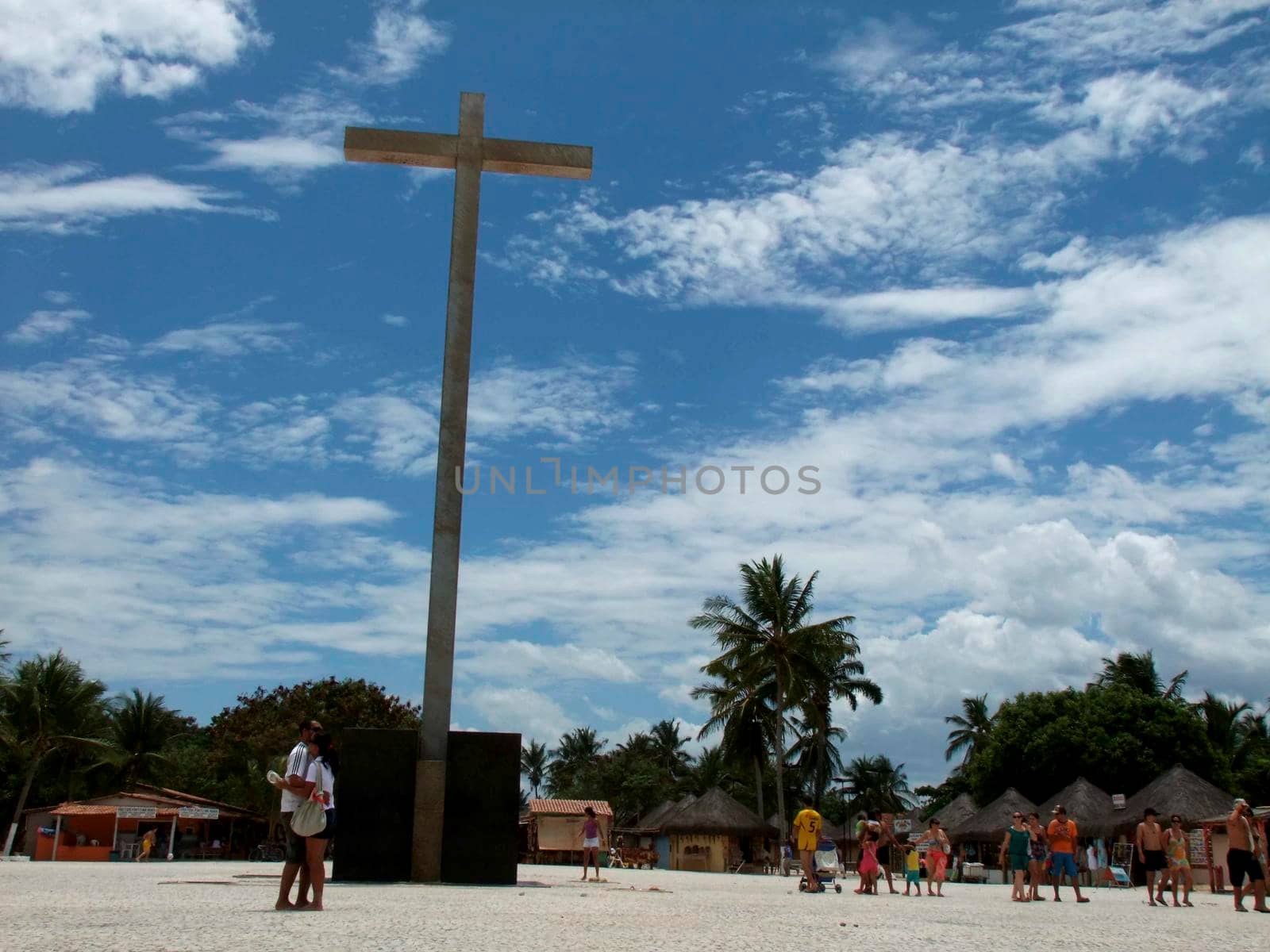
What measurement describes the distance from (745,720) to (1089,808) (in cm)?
1210

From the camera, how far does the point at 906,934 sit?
793 centimetres

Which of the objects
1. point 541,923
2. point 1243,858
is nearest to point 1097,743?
point 1243,858

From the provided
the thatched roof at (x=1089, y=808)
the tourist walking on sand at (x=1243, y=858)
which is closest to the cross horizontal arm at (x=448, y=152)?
the tourist walking on sand at (x=1243, y=858)

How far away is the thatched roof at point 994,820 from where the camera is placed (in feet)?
123

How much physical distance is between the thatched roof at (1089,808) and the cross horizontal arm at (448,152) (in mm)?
25974

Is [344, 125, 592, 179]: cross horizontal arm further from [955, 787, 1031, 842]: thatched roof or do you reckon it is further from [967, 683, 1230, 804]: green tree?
[967, 683, 1230, 804]: green tree

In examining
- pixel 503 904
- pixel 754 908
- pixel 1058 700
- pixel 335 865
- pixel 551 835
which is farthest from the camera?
pixel 1058 700

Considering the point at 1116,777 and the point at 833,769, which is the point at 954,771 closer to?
the point at 833,769

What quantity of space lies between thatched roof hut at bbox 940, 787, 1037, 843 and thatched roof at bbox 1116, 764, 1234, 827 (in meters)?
4.00

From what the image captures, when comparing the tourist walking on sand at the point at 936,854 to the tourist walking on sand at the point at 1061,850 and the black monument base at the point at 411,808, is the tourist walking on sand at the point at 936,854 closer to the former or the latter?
the tourist walking on sand at the point at 1061,850

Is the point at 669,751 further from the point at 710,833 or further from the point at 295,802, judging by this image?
the point at 295,802

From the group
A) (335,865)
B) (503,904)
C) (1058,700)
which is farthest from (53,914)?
(1058,700)

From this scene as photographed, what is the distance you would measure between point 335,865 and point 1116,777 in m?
35.9

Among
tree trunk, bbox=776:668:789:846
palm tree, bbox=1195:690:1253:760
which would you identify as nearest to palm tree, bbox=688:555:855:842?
tree trunk, bbox=776:668:789:846
